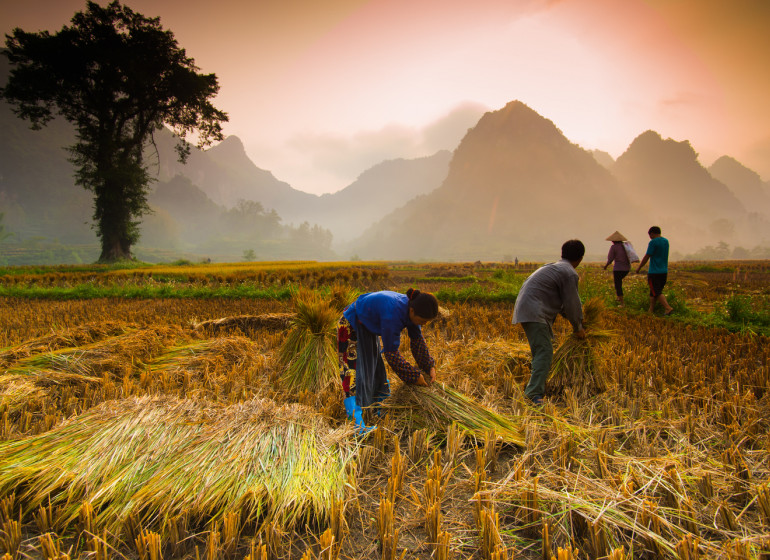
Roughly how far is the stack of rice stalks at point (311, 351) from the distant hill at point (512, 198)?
125341 millimetres

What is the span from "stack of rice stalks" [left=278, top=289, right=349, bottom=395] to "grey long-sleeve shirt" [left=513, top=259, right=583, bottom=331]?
6.11 feet

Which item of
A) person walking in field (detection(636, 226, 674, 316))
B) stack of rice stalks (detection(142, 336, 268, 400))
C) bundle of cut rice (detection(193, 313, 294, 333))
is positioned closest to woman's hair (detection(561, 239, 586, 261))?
stack of rice stalks (detection(142, 336, 268, 400))

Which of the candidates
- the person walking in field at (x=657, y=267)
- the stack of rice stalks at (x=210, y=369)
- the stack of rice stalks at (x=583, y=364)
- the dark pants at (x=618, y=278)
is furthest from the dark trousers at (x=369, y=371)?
→ the dark pants at (x=618, y=278)

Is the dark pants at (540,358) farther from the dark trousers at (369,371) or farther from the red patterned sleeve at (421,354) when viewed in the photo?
the dark trousers at (369,371)

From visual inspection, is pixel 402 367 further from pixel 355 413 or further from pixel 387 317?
pixel 355 413

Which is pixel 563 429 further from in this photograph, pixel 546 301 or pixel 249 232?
pixel 249 232

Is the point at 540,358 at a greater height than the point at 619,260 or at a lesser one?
lesser

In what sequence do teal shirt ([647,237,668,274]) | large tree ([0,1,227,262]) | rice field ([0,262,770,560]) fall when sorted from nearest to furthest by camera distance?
rice field ([0,262,770,560]), teal shirt ([647,237,668,274]), large tree ([0,1,227,262])

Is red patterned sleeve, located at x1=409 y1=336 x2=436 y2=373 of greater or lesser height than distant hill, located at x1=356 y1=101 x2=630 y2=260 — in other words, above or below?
below

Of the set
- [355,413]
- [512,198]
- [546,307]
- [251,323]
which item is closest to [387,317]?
[355,413]

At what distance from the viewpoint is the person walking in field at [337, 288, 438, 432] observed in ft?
7.65

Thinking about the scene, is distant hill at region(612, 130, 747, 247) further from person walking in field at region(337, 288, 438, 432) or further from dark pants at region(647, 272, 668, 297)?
person walking in field at region(337, 288, 438, 432)

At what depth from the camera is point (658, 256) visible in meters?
6.34

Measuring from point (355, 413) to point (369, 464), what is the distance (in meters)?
0.49
